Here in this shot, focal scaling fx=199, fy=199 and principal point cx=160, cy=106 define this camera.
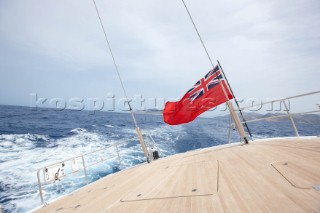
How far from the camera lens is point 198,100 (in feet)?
24.3

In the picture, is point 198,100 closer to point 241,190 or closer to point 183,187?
point 183,187

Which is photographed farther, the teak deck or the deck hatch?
the deck hatch

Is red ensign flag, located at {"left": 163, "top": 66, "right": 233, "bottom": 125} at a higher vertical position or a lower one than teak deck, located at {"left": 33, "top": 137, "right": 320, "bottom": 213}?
higher

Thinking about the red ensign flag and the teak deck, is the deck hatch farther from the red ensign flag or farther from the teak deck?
the red ensign flag

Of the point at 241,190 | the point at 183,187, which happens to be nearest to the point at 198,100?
the point at 183,187

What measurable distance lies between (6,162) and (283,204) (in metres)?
13.3

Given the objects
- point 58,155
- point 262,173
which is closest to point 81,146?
point 58,155

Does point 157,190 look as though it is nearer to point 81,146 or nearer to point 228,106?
point 228,106

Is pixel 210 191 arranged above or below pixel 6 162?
above

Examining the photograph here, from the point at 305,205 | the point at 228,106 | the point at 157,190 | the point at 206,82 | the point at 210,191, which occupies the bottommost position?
the point at 157,190

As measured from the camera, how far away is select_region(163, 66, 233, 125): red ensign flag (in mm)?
6831

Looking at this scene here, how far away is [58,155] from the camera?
43.0 ft

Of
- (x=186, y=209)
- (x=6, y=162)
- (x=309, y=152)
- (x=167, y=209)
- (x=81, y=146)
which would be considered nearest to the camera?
(x=186, y=209)

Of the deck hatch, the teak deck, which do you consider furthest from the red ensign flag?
the deck hatch
